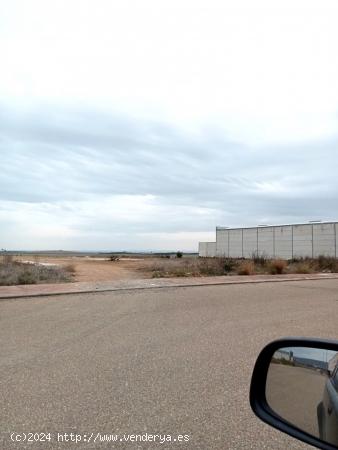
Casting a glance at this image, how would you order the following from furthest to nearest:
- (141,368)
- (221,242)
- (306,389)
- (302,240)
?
(221,242) < (302,240) < (141,368) < (306,389)

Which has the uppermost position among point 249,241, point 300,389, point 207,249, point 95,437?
point 249,241

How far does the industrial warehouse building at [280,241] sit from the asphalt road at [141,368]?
34039 millimetres

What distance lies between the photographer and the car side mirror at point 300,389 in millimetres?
2082

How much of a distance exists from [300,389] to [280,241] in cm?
5015

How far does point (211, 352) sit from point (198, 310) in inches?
173

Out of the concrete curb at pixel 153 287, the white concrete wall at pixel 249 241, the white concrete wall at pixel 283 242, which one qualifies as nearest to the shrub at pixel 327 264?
the concrete curb at pixel 153 287

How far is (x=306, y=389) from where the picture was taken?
2.33m

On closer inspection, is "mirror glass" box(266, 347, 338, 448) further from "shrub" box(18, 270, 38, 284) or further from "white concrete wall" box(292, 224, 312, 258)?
Result: "white concrete wall" box(292, 224, 312, 258)

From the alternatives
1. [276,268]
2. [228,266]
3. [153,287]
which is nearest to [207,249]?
[228,266]

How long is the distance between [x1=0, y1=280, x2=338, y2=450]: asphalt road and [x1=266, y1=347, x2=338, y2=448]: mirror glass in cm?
152

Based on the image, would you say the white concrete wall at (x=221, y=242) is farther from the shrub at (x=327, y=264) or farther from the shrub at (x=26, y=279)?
the shrub at (x=26, y=279)

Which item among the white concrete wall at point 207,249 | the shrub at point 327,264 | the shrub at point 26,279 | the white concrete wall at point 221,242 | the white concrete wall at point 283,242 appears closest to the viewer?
the shrub at point 26,279

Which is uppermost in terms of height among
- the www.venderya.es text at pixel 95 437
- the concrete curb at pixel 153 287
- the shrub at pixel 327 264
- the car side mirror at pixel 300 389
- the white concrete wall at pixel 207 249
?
the white concrete wall at pixel 207 249

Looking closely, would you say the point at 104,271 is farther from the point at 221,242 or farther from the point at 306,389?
the point at 221,242
